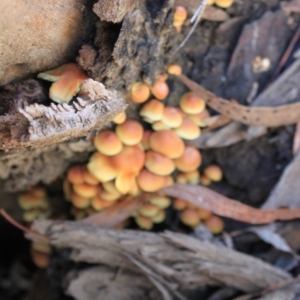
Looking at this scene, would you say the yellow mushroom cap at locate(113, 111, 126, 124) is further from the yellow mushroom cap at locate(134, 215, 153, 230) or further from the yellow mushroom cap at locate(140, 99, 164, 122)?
the yellow mushroom cap at locate(134, 215, 153, 230)

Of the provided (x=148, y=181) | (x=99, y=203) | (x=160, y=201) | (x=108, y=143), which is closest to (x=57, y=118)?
(x=108, y=143)

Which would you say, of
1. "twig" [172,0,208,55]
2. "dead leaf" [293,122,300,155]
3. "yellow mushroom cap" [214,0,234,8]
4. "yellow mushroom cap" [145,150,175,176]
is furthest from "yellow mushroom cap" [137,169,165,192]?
"yellow mushroom cap" [214,0,234,8]

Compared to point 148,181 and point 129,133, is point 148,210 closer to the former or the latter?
point 148,181

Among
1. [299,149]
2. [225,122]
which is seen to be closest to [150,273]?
[225,122]

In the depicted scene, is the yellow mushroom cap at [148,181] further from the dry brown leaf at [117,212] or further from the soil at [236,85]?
the soil at [236,85]

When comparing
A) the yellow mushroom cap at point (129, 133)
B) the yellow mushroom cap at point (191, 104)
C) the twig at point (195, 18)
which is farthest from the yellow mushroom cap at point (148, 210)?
the twig at point (195, 18)

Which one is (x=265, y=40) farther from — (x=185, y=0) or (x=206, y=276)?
(x=206, y=276)
